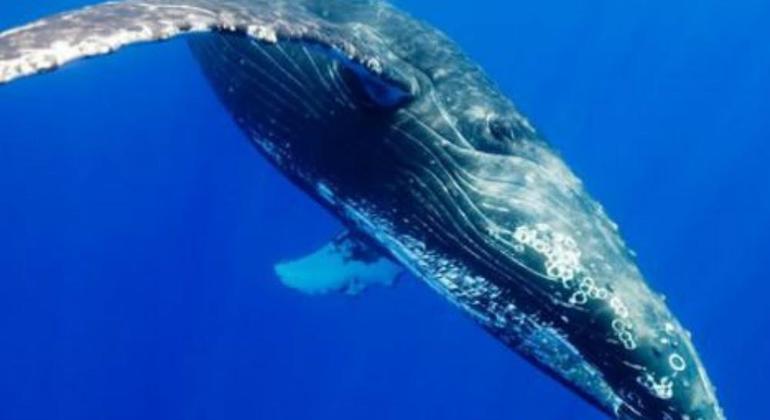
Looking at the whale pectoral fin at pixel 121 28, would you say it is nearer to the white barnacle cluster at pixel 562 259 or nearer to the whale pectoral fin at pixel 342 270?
the white barnacle cluster at pixel 562 259

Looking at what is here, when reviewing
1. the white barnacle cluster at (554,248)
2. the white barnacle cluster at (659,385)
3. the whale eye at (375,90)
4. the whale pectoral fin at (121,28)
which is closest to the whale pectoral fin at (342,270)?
the whale eye at (375,90)

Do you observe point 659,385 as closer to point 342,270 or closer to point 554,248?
point 554,248

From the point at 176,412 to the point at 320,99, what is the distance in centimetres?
2433

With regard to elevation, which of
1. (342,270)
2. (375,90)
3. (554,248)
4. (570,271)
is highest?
(375,90)

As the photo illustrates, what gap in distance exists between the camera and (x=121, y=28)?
11.5 ft

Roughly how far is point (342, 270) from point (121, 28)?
5.95 metres

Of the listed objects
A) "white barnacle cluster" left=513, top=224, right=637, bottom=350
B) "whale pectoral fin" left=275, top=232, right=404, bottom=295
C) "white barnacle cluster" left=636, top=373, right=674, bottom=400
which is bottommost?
"white barnacle cluster" left=636, top=373, right=674, bottom=400

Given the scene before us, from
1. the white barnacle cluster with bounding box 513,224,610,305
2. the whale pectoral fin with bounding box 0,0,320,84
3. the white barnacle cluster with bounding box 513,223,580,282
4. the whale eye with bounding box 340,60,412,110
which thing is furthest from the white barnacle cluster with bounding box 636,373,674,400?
the whale pectoral fin with bounding box 0,0,320,84

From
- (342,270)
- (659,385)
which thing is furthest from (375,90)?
(342,270)

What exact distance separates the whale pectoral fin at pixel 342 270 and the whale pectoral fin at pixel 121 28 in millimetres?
4735

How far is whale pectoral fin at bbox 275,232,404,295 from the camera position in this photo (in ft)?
29.2

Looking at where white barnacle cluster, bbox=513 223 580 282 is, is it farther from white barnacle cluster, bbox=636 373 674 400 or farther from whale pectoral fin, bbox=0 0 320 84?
whale pectoral fin, bbox=0 0 320 84

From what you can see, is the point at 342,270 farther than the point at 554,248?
Yes

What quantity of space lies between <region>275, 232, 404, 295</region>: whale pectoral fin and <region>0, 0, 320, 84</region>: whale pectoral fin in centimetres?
473
